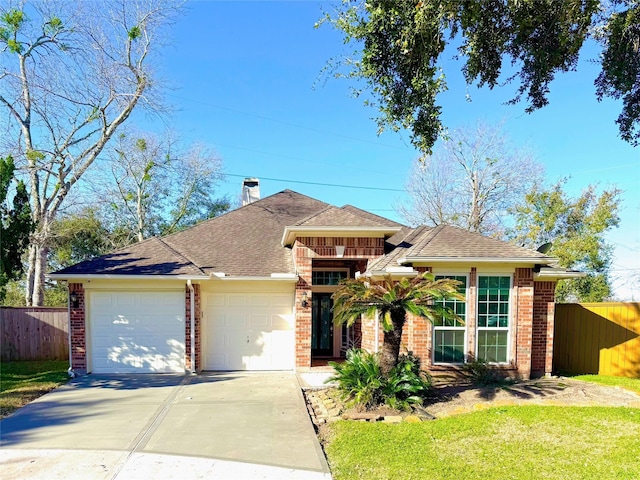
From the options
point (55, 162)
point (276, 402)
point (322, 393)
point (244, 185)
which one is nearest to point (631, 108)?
point (322, 393)

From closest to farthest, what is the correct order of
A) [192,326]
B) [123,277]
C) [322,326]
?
[123,277] < [192,326] < [322,326]

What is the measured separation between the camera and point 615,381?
9.05 metres

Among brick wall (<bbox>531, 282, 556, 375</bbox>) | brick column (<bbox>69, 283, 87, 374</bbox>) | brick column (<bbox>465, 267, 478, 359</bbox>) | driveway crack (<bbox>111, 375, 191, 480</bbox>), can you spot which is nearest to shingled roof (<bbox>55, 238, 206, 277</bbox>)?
brick column (<bbox>69, 283, 87, 374</bbox>)

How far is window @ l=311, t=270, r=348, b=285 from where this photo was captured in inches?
469

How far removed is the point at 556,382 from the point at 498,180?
15.6m

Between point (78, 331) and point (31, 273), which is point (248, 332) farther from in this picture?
point (31, 273)

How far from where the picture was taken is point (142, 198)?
23109mm

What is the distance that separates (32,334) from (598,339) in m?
16.7

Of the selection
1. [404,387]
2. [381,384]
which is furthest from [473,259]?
[381,384]

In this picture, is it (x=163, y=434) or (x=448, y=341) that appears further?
(x=448, y=341)

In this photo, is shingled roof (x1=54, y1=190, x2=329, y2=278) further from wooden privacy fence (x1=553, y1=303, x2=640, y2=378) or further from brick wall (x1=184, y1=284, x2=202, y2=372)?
wooden privacy fence (x1=553, y1=303, x2=640, y2=378)

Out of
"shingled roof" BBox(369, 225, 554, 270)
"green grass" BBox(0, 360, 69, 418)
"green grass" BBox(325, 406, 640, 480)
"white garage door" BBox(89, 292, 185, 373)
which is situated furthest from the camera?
"white garage door" BBox(89, 292, 185, 373)

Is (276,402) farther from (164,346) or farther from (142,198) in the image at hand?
(142,198)

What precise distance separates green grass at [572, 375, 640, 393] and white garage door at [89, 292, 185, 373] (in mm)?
10050
